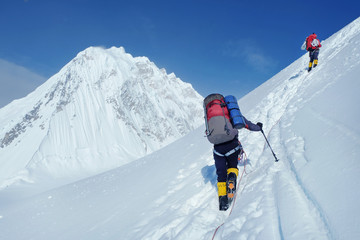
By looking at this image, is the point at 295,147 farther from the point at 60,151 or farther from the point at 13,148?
the point at 13,148

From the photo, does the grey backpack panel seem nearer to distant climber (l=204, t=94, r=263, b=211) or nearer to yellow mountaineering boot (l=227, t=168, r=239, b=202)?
distant climber (l=204, t=94, r=263, b=211)

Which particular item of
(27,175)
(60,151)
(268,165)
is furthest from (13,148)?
(268,165)

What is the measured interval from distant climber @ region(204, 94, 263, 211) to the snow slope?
37cm

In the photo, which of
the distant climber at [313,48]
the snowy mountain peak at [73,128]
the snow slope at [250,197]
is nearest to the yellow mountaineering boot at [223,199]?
the snow slope at [250,197]

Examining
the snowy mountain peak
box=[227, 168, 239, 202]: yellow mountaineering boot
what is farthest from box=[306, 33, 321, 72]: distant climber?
the snowy mountain peak

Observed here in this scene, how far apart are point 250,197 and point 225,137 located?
1212 millimetres

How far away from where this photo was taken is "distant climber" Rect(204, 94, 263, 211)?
15.0 ft

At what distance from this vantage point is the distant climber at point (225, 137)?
4570 millimetres

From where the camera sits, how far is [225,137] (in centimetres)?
465

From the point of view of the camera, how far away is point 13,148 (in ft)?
451

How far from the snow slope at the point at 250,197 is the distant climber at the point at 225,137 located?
37cm

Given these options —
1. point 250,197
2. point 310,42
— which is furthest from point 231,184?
point 310,42

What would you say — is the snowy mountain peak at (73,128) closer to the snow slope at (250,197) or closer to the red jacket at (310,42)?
the snow slope at (250,197)

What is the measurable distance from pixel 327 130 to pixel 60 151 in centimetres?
14781
